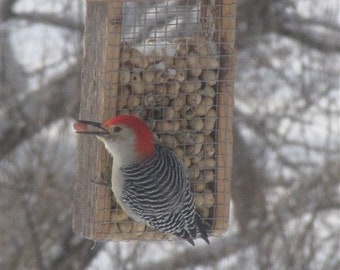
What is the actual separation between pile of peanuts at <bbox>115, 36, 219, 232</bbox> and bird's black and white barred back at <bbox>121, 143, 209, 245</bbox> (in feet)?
0.82

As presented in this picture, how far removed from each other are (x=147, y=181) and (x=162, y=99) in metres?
0.51

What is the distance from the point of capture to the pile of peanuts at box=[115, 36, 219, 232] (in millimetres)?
5250

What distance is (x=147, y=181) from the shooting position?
505cm

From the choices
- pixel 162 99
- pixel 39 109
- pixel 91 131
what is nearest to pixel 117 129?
pixel 91 131

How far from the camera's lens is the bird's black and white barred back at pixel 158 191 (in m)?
5.01

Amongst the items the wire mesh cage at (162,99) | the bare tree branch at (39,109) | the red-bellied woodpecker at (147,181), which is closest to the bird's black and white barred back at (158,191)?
the red-bellied woodpecker at (147,181)

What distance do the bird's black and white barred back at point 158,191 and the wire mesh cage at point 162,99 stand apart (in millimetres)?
238

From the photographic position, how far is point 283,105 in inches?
368

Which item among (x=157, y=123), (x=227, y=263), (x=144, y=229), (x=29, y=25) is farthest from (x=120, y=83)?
(x=29, y=25)

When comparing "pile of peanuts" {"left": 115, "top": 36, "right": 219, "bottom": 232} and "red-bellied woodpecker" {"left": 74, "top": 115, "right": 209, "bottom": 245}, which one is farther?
"pile of peanuts" {"left": 115, "top": 36, "right": 219, "bottom": 232}

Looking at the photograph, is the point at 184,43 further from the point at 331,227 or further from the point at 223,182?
the point at 331,227

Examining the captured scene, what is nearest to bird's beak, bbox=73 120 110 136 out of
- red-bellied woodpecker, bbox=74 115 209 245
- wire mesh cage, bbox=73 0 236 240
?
red-bellied woodpecker, bbox=74 115 209 245

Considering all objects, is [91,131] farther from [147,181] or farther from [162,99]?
[162,99]

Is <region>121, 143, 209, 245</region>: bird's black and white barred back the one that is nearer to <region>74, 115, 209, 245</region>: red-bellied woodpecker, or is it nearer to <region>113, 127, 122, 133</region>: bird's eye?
<region>74, 115, 209, 245</region>: red-bellied woodpecker
